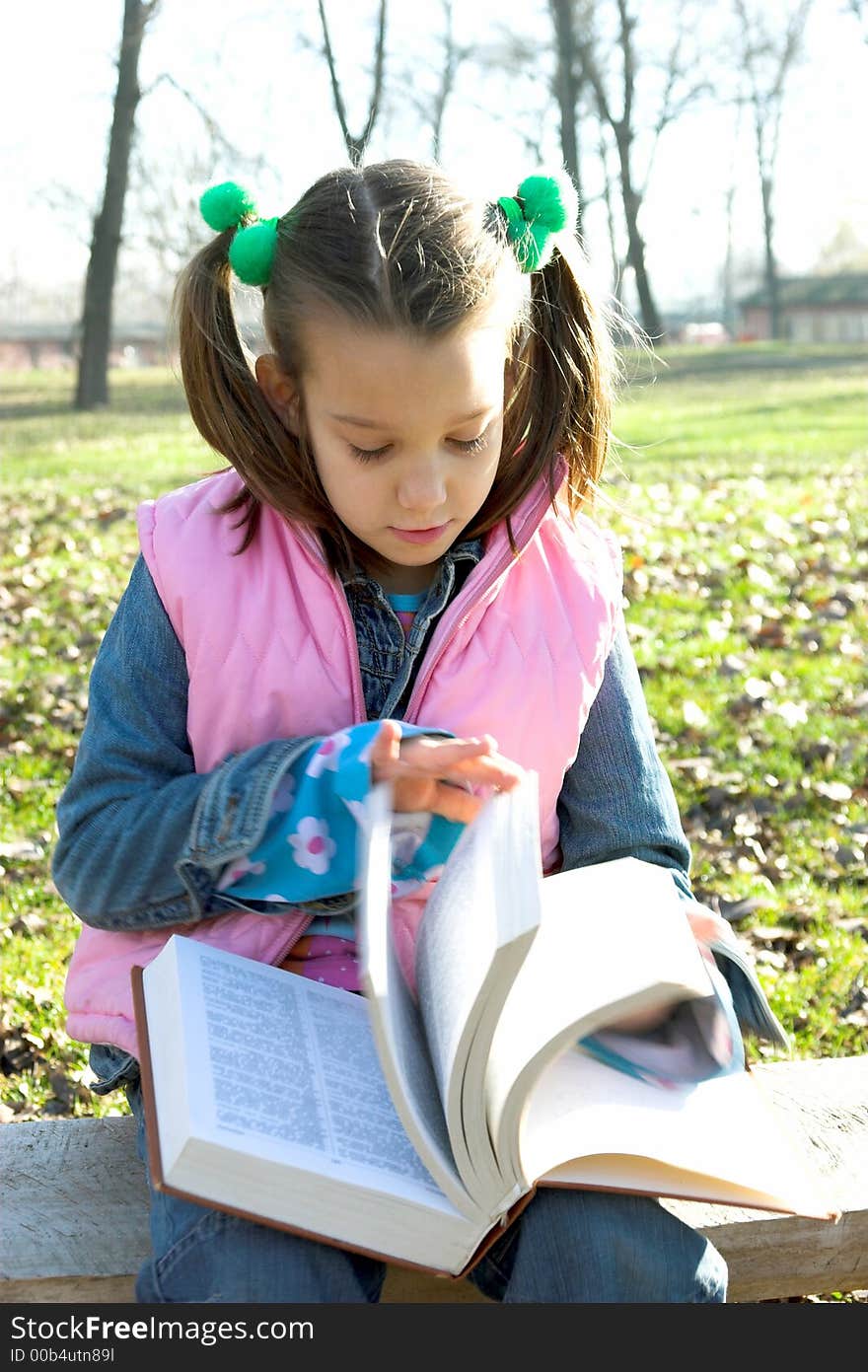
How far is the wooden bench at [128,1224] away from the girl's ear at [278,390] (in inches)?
36.4

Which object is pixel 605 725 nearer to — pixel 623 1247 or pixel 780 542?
pixel 623 1247

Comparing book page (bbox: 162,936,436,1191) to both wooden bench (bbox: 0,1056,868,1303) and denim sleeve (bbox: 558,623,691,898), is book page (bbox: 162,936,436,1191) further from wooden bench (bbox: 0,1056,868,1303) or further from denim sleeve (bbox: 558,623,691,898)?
denim sleeve (bbox: 558,623,691,898)

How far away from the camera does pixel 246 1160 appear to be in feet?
4.45

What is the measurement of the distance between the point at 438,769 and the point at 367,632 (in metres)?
0.45

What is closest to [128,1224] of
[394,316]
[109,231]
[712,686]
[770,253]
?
[394,316]

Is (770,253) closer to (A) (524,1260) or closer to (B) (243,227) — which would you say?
(B) (243,227)

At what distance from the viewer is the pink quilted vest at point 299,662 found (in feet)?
6.01

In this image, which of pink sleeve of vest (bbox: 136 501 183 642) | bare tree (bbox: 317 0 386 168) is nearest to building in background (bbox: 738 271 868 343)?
bare tree (bbox: 317 0 386 168)

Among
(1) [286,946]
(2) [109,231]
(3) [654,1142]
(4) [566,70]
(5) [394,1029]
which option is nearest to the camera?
(5) [394,1029]

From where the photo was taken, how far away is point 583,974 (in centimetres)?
137

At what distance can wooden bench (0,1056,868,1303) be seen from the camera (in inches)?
66.6

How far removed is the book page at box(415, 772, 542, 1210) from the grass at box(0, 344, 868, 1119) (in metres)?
0.91

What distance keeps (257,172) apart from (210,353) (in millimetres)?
14723
